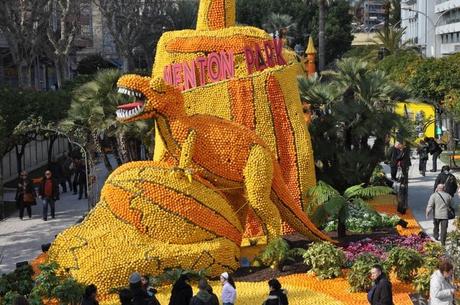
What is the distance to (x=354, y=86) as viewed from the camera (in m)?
19.5

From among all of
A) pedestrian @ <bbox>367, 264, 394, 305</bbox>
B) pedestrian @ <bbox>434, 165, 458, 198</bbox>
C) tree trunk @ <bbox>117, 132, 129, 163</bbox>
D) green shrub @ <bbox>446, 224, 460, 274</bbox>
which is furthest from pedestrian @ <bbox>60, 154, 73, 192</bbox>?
pedestrian @ <bbox>367, 264, 394, 305</bbox>

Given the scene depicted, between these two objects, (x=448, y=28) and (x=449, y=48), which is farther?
(x=449, y=48)

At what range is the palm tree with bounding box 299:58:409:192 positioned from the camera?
18641 mm

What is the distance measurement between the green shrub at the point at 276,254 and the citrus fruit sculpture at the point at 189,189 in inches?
13.7

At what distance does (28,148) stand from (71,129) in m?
11.5

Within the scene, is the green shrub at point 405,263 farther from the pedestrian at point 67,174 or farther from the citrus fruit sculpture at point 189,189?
the pedestrian at point 67,174

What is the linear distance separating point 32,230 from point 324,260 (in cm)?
918

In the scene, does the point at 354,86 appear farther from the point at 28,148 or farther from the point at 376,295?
the point at 28,148

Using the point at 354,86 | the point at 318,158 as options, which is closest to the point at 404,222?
the point at 318,158

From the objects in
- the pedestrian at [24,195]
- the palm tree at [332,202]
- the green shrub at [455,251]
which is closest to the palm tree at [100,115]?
the pedestrian at [24,195]

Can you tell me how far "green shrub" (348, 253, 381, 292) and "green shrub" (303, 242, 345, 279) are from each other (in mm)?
643

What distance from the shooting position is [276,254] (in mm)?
12188

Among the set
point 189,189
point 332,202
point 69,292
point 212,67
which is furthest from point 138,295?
point 212,67

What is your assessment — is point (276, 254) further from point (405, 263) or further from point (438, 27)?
point (438, 27)
